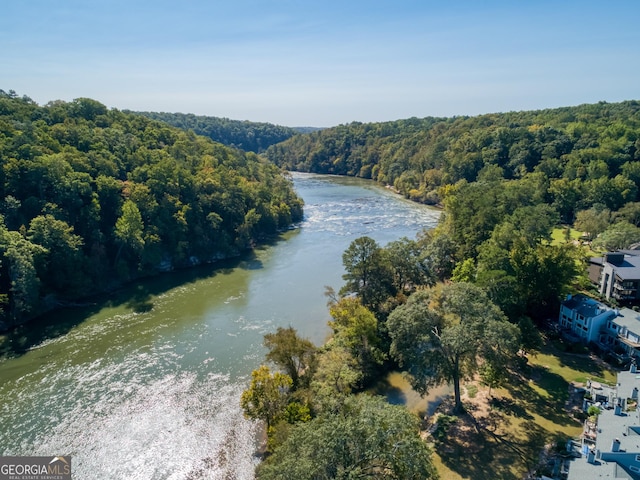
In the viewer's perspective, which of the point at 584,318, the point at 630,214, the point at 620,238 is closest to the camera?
the point at 584,318

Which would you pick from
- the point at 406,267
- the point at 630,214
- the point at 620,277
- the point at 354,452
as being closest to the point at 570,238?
the point at 630,214

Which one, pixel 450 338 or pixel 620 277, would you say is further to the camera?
pixel 620 277

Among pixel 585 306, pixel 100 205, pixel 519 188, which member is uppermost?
pixel 519 188

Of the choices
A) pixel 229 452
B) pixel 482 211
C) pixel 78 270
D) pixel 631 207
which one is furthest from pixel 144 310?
pixel 631 207

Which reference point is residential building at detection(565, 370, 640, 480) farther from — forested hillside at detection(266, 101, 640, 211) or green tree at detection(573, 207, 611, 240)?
forested hillside at detection(266, 101, 640, 211)

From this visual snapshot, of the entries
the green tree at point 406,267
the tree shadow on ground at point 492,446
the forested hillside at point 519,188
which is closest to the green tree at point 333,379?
the tree shadow on ground at point 492,446

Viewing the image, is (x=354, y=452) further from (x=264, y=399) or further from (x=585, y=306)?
(x=585, y=306)

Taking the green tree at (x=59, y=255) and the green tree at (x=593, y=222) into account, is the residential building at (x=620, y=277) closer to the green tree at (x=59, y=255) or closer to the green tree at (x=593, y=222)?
the green tree at (x=593, y=222)

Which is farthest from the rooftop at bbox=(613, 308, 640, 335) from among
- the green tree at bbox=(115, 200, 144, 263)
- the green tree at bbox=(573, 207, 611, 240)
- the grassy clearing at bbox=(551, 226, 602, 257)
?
the green tree at bbox=(115, 200, 144, 263)
